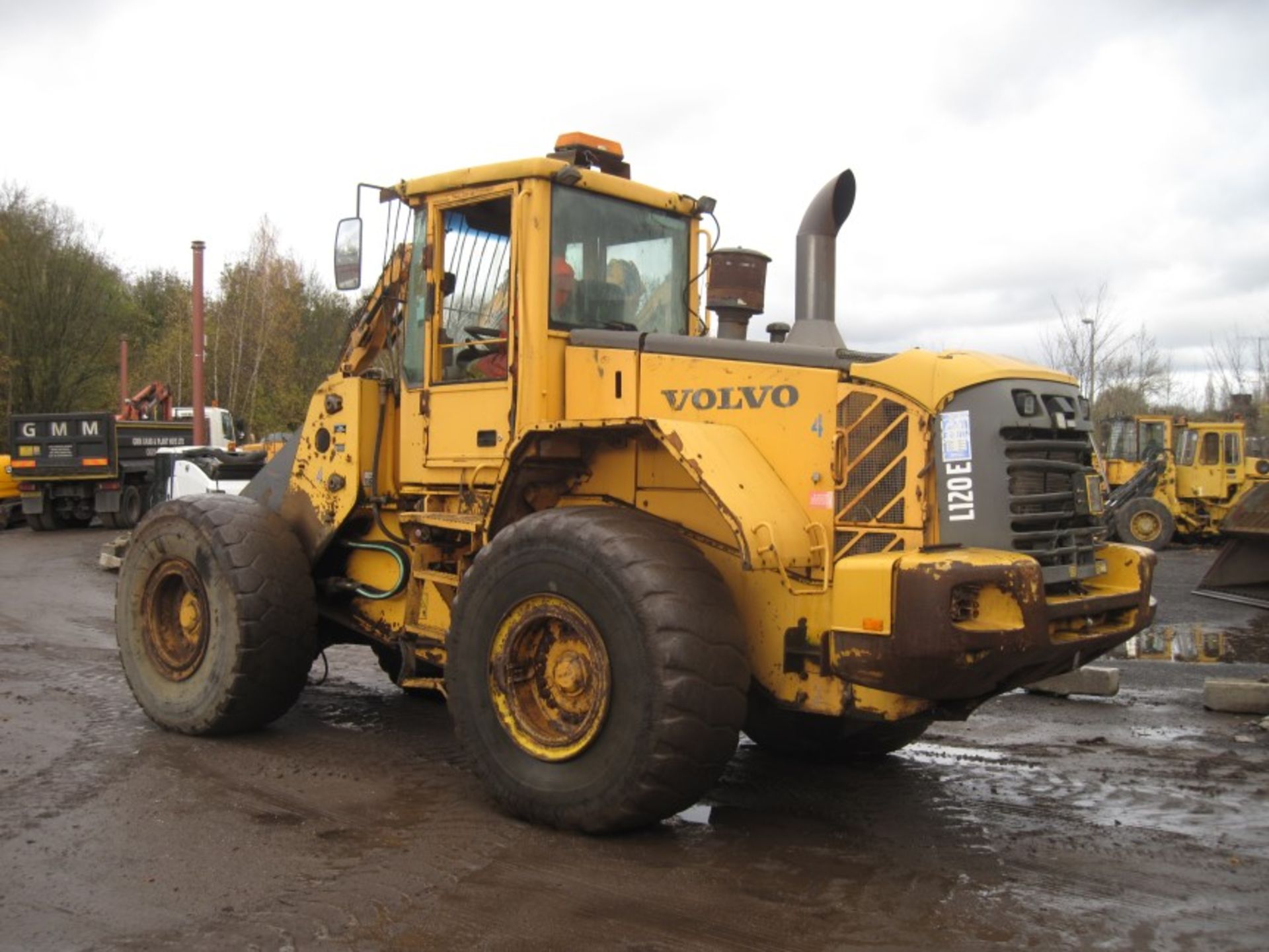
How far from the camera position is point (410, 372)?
6551mm

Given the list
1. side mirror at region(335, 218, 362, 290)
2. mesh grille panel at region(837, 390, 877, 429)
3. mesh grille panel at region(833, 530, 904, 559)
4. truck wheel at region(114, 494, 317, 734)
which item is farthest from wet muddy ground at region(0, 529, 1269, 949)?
side mirror at region(335, 218, 362, 290)

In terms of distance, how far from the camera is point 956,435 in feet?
15.4

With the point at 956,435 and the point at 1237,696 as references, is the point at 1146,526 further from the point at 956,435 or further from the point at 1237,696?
the point at 956,435

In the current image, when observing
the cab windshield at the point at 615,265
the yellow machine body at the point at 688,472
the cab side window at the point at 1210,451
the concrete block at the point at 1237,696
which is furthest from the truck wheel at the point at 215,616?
the cab side window at the point at 1210,451

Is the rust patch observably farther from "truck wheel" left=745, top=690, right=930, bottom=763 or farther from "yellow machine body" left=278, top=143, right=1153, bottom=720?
"truck wheel" left=745, top=690, right=930, bottom=763

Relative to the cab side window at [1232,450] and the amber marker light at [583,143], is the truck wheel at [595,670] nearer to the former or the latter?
the amber marker light at [583,143]

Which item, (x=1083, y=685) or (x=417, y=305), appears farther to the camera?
(x=1083, y=685)

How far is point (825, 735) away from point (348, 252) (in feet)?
12.0

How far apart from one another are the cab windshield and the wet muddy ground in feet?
7.98

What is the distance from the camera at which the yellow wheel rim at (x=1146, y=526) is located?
883 inches

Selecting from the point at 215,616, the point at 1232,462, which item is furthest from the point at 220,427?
the point at 215,616

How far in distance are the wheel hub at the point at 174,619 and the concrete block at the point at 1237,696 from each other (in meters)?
6.37

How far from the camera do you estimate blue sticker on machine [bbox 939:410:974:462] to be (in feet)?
15.4

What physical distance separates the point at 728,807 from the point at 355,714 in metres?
2.96
